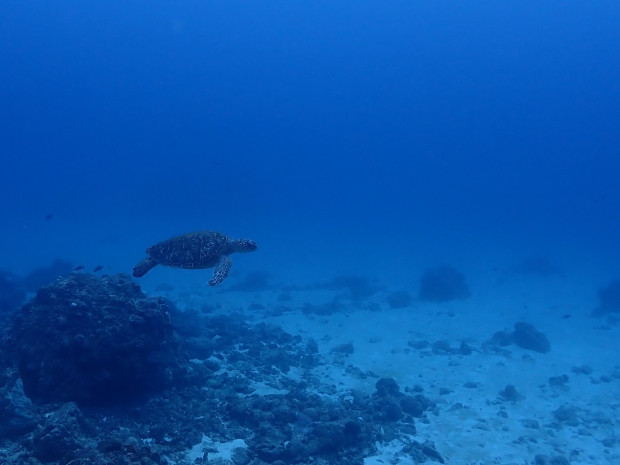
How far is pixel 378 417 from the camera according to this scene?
13.8 metres

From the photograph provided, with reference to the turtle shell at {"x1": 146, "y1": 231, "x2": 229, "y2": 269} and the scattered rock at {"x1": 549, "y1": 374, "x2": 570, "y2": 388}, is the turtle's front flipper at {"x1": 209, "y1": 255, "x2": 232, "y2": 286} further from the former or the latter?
the scattered rock at {"x1": 549, "y1": 374, "x2": 570, "y2": 388}

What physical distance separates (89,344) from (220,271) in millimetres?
3806

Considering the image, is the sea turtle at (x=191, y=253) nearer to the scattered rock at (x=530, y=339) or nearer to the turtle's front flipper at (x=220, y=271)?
the turtle's front flipper at (x=220, y=271)

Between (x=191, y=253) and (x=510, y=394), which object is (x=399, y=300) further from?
(x=191, y=253)

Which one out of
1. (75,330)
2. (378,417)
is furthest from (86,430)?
(378,417)

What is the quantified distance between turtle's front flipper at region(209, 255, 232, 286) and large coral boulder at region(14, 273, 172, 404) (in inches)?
91.3

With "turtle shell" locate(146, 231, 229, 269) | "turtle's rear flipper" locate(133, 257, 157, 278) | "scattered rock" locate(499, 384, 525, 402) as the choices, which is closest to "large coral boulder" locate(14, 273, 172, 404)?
"turtle's rear flipper" locate(133, 257, 157, 278)

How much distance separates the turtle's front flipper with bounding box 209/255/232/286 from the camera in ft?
35.3

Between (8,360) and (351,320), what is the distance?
1905cm

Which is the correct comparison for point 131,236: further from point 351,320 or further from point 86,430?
point 86,430

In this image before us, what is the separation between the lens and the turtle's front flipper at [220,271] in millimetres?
10766

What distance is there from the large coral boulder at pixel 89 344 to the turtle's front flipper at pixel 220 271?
2.32m

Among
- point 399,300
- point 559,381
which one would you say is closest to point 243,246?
point 559,381

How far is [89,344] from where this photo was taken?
10398 mm
